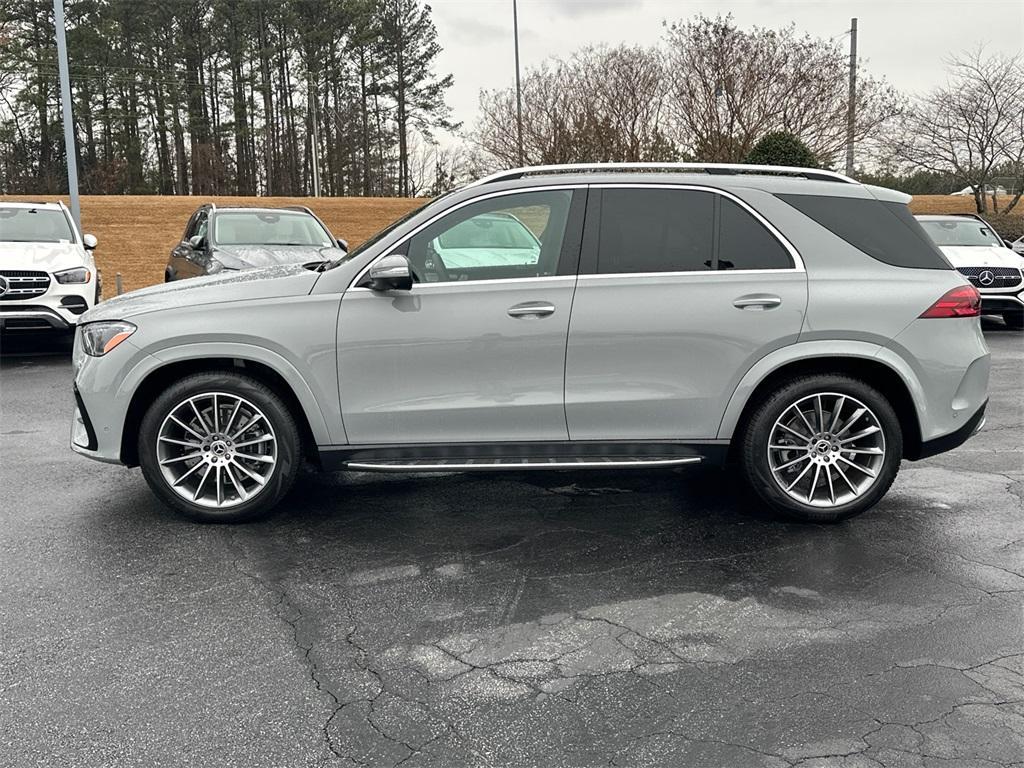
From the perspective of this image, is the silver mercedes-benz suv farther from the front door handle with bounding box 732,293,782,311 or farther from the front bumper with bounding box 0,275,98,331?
the front bumper with bounding box 0,275,98,331

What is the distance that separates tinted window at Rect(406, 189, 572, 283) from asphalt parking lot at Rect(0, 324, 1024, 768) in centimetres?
136

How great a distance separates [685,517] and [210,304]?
9.19 feet

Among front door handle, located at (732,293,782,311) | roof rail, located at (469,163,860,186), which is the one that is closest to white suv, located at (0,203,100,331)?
roof rail, located at (469,163,860,186)

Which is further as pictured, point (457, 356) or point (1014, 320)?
point (1014, 320)

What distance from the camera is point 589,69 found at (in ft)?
99.3

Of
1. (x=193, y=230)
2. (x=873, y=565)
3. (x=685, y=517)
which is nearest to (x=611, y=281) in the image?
(x=685, y=517)

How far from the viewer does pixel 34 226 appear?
12656 millimetres

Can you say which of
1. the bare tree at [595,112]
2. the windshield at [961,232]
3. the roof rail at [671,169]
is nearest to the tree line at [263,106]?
the bare tree at [595,112]

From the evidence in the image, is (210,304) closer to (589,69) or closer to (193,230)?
(193,230)

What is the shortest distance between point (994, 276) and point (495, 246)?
11.0 m

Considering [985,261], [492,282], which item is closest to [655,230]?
[492,282]

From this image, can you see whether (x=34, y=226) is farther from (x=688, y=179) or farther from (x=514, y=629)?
(x=514, y=629)

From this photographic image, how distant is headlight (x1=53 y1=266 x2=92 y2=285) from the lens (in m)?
11.3

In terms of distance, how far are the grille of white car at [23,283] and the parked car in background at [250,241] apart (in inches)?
68.3
